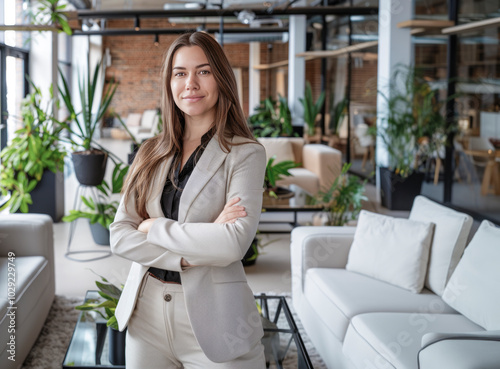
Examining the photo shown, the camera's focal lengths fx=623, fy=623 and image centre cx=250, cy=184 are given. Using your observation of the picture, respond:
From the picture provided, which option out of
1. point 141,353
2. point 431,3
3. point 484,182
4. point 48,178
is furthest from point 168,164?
point 431,3

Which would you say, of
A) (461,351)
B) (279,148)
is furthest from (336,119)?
(461,351)

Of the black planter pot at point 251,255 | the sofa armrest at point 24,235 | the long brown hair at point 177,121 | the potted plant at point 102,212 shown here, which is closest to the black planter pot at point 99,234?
the potted plant at point 102,212

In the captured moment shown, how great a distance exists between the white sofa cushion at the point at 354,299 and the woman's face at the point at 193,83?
1.43 meters

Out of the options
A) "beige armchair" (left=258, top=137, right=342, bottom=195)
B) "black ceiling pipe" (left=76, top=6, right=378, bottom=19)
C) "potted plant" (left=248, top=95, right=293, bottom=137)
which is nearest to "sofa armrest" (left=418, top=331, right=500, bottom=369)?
"beige armchair" (left=258, top=137, right=342, bottom=195)

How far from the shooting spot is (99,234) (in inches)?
209

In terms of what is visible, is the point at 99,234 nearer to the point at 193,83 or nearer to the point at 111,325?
the point at 111,325

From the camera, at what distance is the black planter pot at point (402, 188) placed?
6902 millimetres

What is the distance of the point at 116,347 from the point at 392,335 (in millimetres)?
1069

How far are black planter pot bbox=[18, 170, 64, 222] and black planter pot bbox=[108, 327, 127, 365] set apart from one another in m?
3.69

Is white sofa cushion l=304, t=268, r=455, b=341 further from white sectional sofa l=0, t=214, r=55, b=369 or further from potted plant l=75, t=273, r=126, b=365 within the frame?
white sectional sofa l=0, t=214, r=55, b=369

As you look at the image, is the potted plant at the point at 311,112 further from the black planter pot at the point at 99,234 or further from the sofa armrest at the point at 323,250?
the sofa armrest at the point at 323,250

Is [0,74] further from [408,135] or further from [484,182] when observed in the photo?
[484,182]

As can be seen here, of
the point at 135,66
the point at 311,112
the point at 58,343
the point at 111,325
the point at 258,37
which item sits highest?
the point at 258,37

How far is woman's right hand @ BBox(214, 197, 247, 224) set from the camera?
1.44 meters
